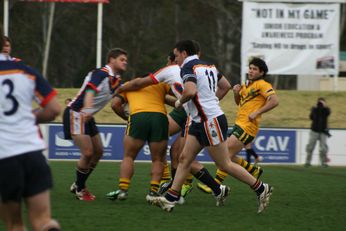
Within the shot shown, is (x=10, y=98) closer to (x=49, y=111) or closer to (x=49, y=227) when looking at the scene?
(x=49, y=111)

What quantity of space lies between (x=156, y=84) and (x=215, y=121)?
3.68ft

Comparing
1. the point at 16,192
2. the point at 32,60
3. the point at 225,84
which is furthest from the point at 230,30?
the point at 16,192

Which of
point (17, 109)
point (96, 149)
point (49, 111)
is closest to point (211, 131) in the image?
point (96, 149)

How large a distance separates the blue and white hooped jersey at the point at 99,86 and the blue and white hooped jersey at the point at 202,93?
1.17 m

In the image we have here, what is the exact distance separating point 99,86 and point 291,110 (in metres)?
18.8

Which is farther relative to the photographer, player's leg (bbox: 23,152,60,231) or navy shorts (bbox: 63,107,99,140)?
navy shorts (bbox: 63,107,99,140)

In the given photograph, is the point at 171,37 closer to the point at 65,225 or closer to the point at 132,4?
the point at 132,4

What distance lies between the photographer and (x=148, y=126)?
34.2 ft

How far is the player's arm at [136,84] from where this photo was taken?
401 inches

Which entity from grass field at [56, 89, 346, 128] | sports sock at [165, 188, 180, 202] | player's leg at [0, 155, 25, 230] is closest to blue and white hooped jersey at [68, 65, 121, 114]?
sports sock at [165, 188, 180, 202]

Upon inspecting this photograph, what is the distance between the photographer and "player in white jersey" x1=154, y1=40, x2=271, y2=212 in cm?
948

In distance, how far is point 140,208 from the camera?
10.1m

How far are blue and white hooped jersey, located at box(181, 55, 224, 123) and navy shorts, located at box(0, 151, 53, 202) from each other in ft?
12.4

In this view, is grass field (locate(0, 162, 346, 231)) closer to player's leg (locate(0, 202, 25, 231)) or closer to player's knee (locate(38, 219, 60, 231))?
player's leg (locate(0, 202, 25, 231))
